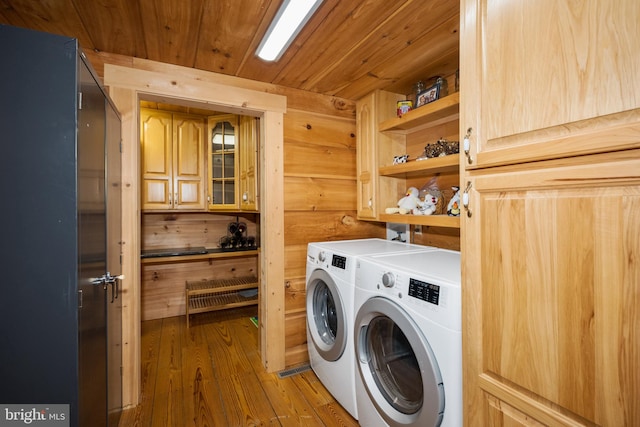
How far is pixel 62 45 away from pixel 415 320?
155 cm

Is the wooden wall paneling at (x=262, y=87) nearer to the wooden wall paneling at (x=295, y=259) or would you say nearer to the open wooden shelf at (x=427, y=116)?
the open wooden shelf at (x=427, y=116)

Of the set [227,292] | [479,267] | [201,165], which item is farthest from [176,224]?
[479,267]

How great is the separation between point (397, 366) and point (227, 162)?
2.54m

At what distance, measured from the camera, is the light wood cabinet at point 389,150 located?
1907 mm

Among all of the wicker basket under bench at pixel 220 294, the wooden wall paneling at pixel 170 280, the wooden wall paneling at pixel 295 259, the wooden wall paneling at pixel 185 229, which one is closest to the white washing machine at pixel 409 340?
the wooden wall paneling at pixel 295 259

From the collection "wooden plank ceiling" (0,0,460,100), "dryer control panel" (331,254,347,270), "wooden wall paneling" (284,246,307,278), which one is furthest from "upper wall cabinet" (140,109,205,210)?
"dryer control panel" (331,254,347,270)

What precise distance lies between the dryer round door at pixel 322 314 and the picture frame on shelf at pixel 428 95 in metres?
1.27

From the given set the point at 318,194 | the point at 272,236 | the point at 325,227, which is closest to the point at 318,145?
the point at 318,194

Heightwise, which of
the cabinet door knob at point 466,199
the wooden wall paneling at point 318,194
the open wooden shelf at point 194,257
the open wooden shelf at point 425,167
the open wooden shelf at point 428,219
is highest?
the open wooden shelf at point 425,167

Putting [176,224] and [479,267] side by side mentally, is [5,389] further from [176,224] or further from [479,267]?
[176,224]

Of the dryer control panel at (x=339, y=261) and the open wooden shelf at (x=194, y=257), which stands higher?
the dryer control panel at (x=339, y=261)

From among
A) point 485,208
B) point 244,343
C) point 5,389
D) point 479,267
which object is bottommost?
point 244,343

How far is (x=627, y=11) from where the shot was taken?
611 mm

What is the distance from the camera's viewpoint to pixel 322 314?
1.96 metres
